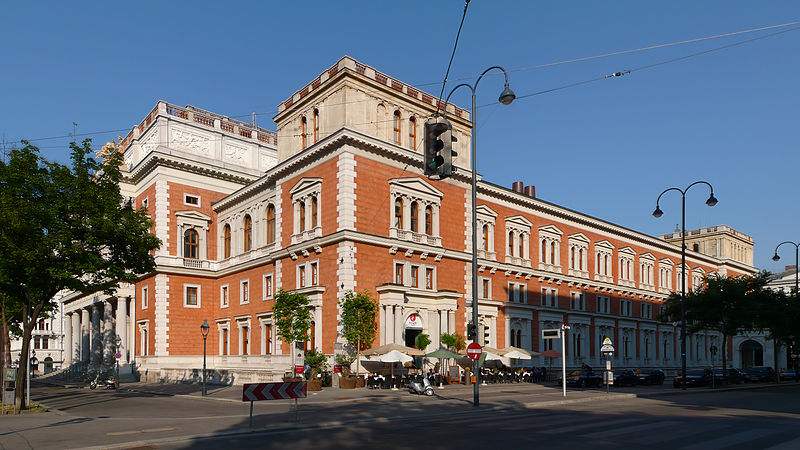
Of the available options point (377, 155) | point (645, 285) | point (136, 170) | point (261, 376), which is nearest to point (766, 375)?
point (645, 285)

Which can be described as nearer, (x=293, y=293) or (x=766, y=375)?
(x=293, y=293)

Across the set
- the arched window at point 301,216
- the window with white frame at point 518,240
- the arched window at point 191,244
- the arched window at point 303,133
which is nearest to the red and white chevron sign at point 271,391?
the arched window at point 301,216

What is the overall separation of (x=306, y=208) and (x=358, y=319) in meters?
9.52

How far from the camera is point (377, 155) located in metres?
39.7

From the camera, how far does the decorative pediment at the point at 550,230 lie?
55.3 meters

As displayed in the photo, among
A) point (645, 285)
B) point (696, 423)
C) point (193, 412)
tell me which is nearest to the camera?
point (696, 423)

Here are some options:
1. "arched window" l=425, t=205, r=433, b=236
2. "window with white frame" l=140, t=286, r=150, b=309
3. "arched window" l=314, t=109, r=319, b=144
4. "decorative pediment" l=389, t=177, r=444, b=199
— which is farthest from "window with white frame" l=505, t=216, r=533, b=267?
"window with white frame" l=140, t=286, r=150, b=309

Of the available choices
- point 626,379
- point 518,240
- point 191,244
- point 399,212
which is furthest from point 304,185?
point 626,379

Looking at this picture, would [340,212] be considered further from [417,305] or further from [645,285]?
[645,285]

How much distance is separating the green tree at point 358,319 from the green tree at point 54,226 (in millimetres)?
12104

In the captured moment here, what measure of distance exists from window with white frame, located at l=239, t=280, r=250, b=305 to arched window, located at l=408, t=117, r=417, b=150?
57.7 feet

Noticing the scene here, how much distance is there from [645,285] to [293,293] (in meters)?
45.8

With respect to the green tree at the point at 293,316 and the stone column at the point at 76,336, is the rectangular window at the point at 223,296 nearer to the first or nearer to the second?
the green tree at the point at 293,316

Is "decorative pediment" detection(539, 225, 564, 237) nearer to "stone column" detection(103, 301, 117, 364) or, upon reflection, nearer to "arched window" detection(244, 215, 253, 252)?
"arched window" detection(244, 215, 253, 252)
